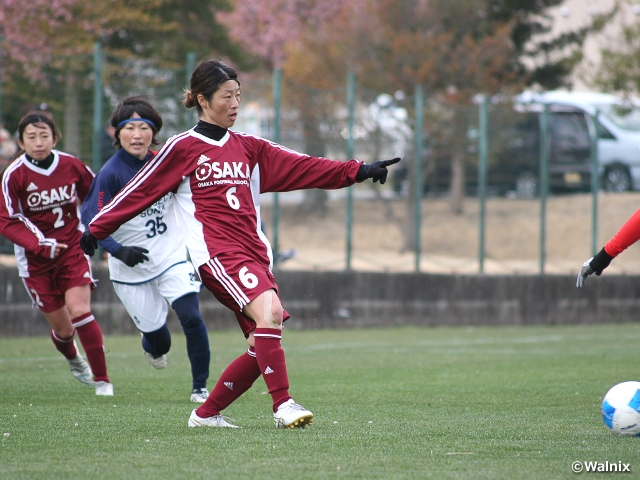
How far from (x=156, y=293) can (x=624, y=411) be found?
150 inches

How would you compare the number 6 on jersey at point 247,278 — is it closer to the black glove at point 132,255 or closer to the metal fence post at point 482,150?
the black glove at point 132,255

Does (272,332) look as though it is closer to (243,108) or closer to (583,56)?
(243,108)

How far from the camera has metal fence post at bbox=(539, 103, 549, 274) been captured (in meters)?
15.6

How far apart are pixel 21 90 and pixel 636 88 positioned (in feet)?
51.8

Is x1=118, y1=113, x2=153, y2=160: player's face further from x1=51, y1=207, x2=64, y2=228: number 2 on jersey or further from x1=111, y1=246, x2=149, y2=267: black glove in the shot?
x1=111, y1=246, x2=149, y2=267: black glove

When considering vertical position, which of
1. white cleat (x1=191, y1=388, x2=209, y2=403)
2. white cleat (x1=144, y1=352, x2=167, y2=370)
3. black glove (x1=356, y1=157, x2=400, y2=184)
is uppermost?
black glove (x1=356, y1=157, x2=400, y2=184)

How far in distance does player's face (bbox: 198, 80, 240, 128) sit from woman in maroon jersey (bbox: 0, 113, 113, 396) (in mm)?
2558

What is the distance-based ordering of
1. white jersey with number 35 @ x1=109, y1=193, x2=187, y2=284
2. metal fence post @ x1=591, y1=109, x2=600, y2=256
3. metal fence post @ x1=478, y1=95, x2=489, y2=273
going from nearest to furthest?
1. white jersey with number 35 @ x1=109, y1=193, x2=187, y2=284
2. metal fence post @ x1=478, y1=95, x2=489, y2=273
3. metal fence post @ x1=591, y1=109, x2=600, y2=256

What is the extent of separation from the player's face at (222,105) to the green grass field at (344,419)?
178cm

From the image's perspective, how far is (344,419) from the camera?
20.0 feet

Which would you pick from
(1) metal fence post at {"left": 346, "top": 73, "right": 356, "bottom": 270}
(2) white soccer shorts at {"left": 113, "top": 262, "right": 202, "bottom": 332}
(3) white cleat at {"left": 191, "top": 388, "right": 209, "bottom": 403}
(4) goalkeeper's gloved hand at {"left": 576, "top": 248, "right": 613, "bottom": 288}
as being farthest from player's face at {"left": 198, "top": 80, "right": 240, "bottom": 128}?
(1) metal fence post at {"left": 346, "top": 73, "right": 356, "bottom": 270}

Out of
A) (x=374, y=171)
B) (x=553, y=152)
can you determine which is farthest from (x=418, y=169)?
(x=374, y=171)

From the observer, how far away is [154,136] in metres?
7.63

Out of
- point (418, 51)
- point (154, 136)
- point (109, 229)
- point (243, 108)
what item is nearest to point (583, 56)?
point (418, 51)
